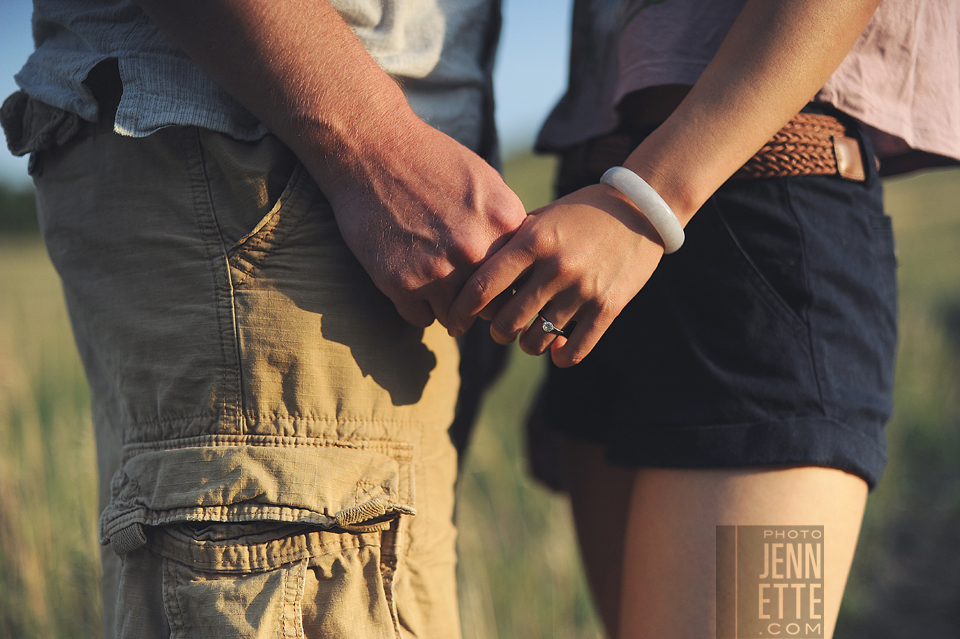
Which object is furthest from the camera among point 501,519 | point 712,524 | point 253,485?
point 501,519

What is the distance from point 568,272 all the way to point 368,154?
302 millimetres

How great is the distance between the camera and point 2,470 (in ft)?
7.36

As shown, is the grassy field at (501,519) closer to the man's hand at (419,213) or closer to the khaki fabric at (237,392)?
the khaki fabric at (237,392)

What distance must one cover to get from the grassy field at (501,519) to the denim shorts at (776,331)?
159 centimetres

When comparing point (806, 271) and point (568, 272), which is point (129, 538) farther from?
point (806, 271)

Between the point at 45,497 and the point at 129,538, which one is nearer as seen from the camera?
the point at 129,538

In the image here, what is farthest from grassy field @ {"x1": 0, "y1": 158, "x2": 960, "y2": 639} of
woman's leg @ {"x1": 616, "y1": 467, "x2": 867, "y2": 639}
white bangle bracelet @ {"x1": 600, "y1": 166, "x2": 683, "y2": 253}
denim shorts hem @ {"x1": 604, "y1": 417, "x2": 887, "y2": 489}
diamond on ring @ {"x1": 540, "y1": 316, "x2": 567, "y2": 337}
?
white bangle bracelet @ {"x1": 600, "y1": 166, "x2": 683, "y2": 253}

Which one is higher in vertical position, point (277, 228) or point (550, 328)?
point (277, 228)

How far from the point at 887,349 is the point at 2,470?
2715 millimetres

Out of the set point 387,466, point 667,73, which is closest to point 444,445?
point 387,466

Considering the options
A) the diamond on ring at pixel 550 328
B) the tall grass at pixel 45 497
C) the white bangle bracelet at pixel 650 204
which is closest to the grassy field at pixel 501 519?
the tall grass at pixel 45 497

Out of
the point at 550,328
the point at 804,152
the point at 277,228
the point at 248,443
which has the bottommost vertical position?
the point at 248,443

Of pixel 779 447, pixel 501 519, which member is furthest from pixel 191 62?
pixel 501 519

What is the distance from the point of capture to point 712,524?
890 millimetres
